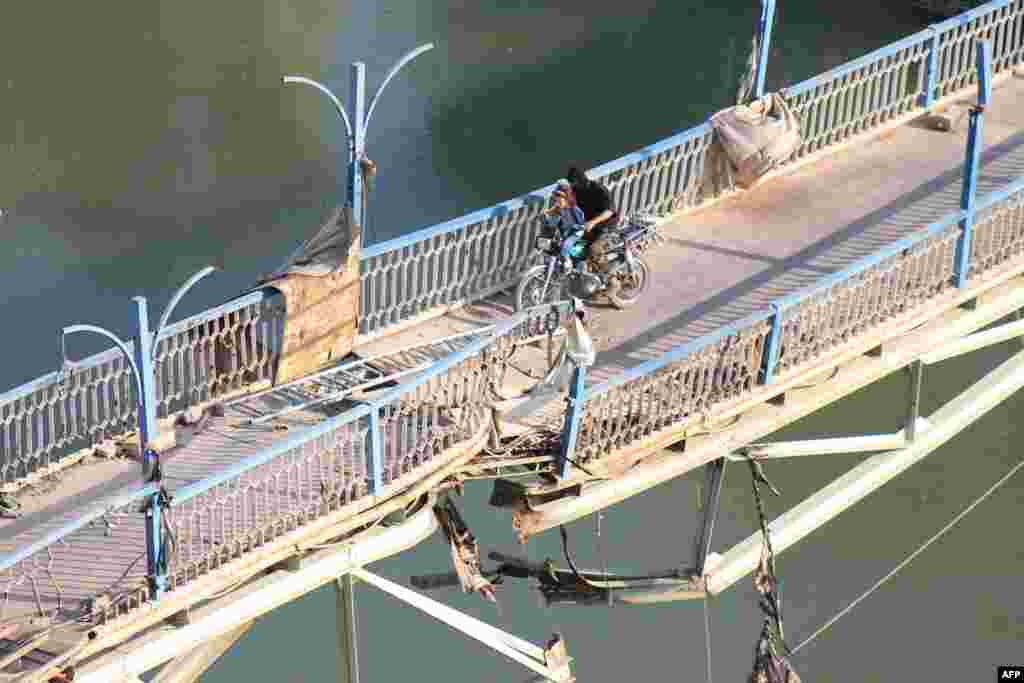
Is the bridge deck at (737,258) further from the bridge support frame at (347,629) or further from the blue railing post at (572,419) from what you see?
the bridge support frame at (347,629)

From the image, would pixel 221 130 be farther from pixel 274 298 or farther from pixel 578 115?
pixel 274 298

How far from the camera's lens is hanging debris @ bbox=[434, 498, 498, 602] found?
14.6 m

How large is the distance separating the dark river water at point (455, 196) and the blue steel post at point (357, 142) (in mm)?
5608

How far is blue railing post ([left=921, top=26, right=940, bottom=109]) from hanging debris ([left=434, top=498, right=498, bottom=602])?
20.7 feet

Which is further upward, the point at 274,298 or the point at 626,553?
the point at 274,298

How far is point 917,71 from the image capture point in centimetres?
1898

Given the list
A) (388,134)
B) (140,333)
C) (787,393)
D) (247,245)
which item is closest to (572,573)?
(787,393)

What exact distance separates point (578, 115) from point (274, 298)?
15085 mm

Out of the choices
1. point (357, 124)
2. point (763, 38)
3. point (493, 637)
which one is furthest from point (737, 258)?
point (357, 124)

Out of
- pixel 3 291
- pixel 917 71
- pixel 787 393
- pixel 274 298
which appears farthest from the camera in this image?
pixel 3 291

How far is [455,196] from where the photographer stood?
86.5 ft

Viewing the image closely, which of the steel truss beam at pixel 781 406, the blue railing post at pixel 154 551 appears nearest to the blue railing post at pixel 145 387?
the blue railing post at pixel 154 551

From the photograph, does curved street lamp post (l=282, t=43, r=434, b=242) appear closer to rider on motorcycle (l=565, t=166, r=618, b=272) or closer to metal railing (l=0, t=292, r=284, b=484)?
metal railing (l=0, t=292, r=284, b=484)

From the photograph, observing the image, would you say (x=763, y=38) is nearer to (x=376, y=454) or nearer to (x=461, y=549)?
(x=461, y=549)
